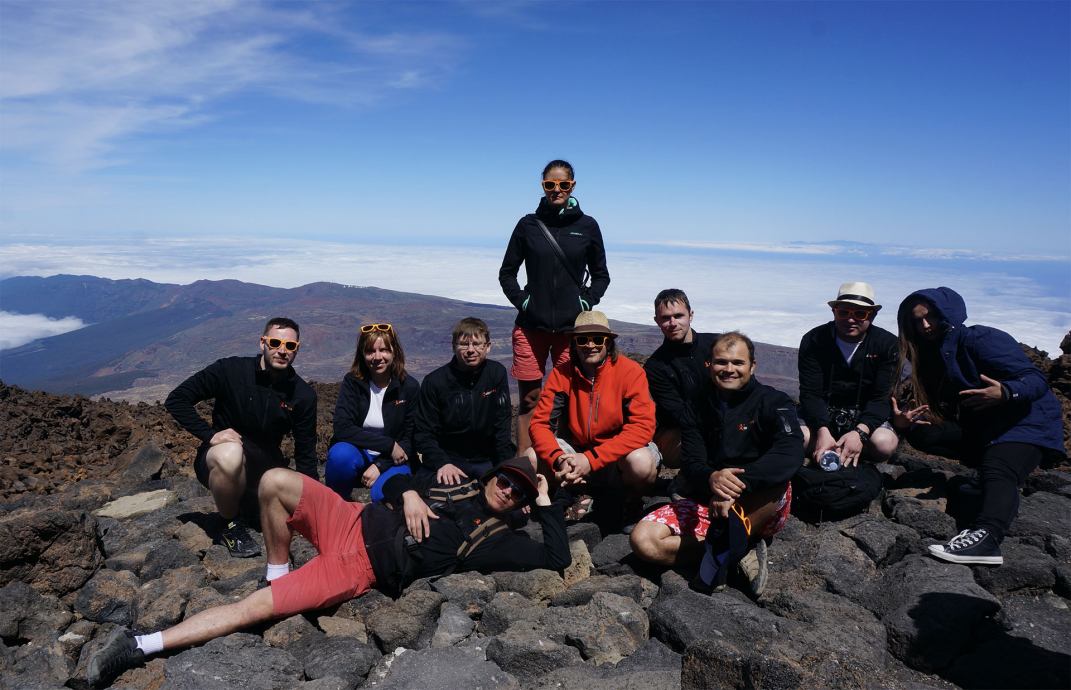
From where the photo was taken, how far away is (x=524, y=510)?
611 cm

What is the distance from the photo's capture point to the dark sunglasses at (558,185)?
273 inches

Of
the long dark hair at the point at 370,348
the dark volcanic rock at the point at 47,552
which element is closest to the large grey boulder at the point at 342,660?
the dark volcanic rock at the point at 47,552

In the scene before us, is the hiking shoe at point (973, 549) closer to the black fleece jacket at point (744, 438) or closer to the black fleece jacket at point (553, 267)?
the black fleece jacket at point (744, 438)

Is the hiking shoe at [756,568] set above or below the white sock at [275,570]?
above

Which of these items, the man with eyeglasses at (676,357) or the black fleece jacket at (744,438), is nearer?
the black fleece jacket at (744,438)

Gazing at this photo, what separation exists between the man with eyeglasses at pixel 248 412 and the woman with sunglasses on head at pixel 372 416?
291 mm

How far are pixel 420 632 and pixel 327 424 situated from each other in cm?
939

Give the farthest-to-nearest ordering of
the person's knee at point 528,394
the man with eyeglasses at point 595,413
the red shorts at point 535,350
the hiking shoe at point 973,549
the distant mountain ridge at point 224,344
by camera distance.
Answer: the distant mountain ridge at point 224,344 → the person's knee at point 528,394 → the red shorts at point 535,350 → the man with eyeglasses at point 595,413 → the hiking shoe at point 973,549

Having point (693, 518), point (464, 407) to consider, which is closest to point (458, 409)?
point (464, 407)

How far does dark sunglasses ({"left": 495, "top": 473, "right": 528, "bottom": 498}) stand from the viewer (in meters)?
5.21

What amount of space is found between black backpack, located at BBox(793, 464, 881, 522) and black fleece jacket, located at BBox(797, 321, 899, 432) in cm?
46

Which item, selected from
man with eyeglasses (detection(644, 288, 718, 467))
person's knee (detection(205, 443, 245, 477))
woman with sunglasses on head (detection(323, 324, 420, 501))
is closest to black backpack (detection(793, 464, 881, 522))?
man with eyeglasses (detection(644, 288, 718, 467))

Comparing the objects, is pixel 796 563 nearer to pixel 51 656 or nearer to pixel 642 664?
pixel 642 664

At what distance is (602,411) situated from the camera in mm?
5738
